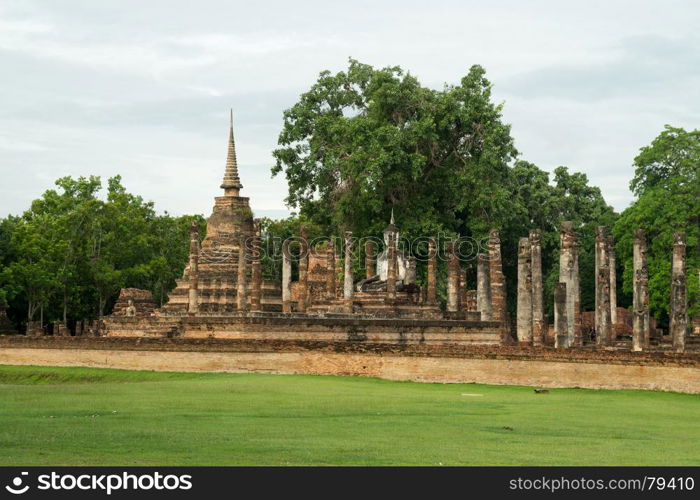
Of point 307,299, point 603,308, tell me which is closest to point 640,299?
point 603,308

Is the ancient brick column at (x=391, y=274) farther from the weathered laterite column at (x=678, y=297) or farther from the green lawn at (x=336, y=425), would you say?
the green lawn at (x=336, y=425)

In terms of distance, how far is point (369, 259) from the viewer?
177ft

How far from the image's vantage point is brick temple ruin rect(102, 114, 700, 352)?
40.5 meters

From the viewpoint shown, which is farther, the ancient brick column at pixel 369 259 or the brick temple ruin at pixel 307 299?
the ancient brick column at pixel 369 259

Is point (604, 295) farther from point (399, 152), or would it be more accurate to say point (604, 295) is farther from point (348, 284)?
point (399, 152)

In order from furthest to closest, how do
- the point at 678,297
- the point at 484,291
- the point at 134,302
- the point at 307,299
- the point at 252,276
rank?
1. the point at 134,302
2. the point at 307,299
3. the point at 484,291
4. the point at 252,276
5. the point at 678,297

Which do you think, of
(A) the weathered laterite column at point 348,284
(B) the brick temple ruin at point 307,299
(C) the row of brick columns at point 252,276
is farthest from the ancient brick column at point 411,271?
(C) the row of brick columns at point 252,276

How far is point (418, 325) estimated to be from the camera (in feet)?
140

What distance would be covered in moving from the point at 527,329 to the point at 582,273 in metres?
24.4

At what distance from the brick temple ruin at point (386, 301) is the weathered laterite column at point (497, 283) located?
0.16 feet

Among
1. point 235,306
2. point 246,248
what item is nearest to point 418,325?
point 246,248

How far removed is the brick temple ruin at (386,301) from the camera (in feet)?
133

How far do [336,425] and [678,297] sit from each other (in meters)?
19.8

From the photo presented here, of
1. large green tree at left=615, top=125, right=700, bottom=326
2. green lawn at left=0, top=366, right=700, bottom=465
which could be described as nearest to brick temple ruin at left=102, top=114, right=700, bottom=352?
large green tree at left=615, top=125, right=700, bottom=326
